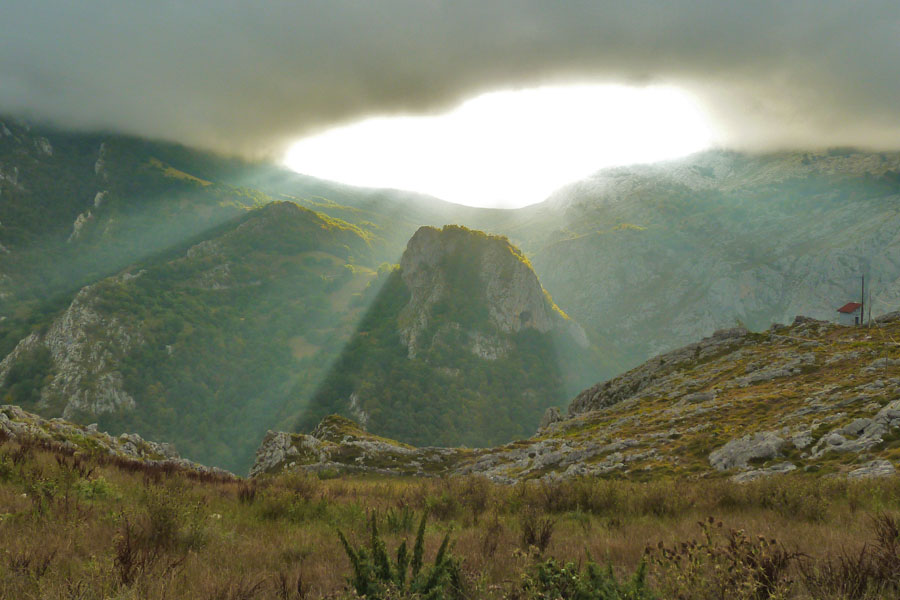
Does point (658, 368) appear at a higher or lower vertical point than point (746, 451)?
lower

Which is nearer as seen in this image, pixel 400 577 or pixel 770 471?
pixel 400 577

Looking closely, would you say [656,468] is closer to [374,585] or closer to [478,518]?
[478,518]

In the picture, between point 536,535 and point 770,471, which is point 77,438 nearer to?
point 536,535

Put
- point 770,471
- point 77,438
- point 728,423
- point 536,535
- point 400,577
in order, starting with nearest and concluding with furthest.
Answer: point 400,577 < point 536,535 < point 770,471 < point 77,438 < point 728,423

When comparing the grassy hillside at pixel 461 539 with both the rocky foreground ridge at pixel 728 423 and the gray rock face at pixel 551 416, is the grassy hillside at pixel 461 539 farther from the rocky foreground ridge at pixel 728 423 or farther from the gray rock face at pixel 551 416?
the gray rock face at pixel 551 416

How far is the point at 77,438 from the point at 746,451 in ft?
92.9

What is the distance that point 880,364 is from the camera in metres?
23.6

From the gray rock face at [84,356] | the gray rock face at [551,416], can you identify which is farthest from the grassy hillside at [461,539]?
the gray rock face at [84,356]

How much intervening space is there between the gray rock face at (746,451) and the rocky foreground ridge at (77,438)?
19217mm

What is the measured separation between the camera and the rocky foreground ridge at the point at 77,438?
14769 mm

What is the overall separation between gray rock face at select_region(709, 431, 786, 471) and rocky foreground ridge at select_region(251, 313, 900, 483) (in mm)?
51

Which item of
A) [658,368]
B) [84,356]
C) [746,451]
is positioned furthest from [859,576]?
[84,356]

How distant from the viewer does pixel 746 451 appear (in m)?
16.6

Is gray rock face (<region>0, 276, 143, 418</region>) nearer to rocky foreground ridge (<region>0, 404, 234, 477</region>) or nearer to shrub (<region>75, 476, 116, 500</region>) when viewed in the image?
rocky foreground ridge (<region>0, 404, 234, 477</region>)
